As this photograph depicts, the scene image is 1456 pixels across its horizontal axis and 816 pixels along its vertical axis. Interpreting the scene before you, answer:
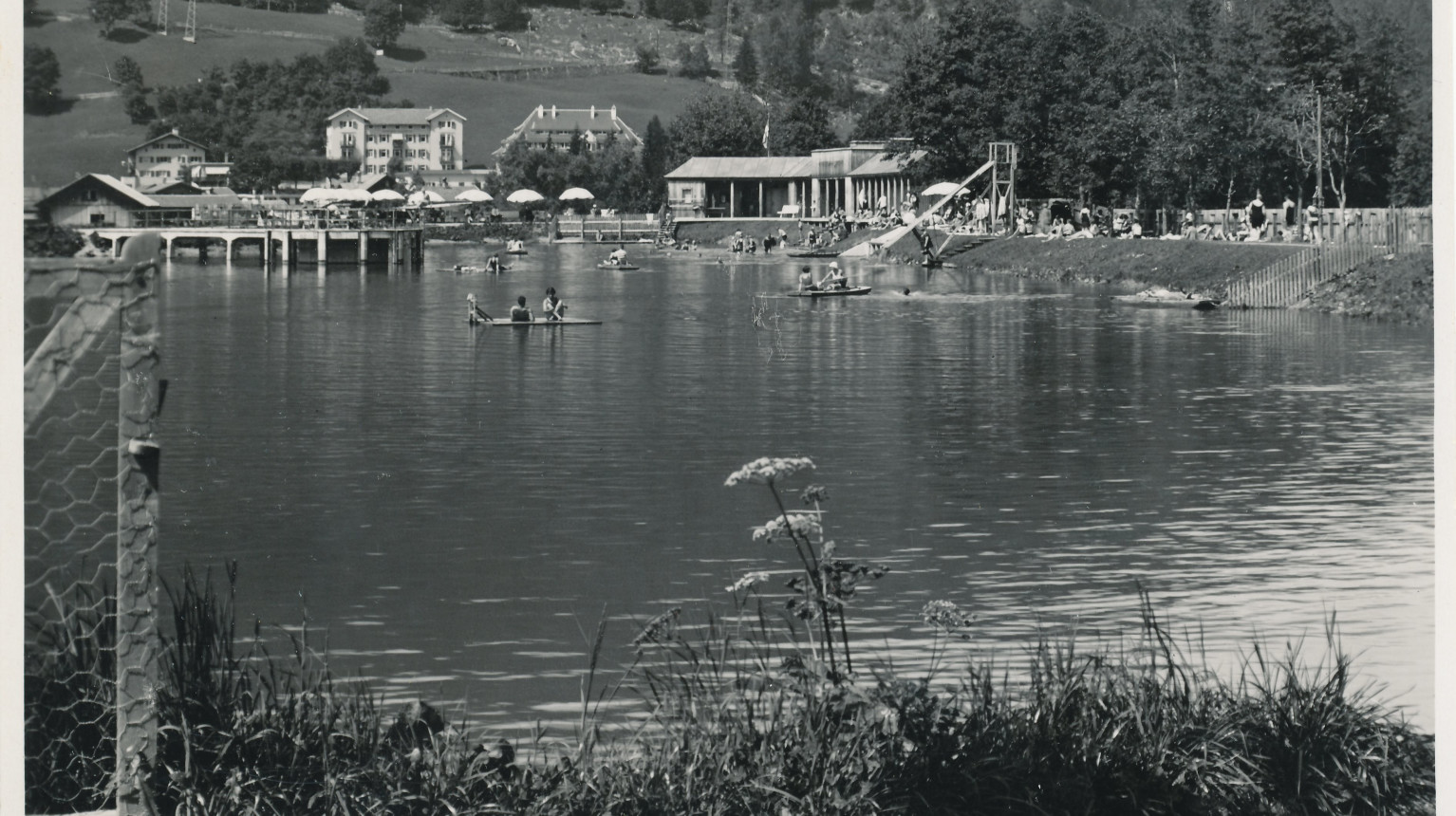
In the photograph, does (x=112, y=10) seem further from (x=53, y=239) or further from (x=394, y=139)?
(x=53, y=239)

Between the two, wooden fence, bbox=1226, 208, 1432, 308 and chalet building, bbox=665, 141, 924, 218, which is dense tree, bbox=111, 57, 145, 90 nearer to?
chalet building, bbox=665, 141, 924, 218

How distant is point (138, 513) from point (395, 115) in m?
190

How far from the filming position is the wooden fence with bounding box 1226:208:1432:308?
47562 mm

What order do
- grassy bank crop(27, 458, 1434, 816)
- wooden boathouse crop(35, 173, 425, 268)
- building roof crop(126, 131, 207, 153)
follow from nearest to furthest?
grassy bank crop(27, 458, 1434, 816), wooden boathouse crop(35, 173, 425, 268), building roof crop(126, 131, 207, 153)

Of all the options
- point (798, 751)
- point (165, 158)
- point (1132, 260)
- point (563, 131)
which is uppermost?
point (563, 131)

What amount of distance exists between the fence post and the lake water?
14.2 feet

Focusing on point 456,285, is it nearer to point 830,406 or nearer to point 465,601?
point 830,406

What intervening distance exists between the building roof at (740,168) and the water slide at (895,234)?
37.7 metres

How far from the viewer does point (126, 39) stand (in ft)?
595

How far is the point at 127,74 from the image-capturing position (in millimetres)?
166000

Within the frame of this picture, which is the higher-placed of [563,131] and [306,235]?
[563,131]

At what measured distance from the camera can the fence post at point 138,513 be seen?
5496 mm

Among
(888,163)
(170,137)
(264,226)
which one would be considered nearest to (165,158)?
(170,137)

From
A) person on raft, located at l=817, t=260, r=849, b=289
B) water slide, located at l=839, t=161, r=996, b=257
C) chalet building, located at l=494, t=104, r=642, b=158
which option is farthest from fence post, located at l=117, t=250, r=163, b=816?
chalet building, located at l=494, t=104, r=642, b=158
